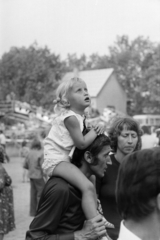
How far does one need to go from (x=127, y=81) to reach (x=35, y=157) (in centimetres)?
5677

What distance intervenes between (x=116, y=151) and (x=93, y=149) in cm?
112

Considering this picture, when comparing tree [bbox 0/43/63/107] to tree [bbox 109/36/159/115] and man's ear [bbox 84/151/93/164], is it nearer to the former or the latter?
tree [bbox 109/36/159/115]

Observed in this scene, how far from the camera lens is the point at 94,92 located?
169ft

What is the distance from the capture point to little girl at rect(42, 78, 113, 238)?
229cm

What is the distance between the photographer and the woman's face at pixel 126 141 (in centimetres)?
343

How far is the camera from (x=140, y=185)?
148 centimetres

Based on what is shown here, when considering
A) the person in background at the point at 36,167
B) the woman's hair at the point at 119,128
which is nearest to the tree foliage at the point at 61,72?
the person in background at the point at 36,167

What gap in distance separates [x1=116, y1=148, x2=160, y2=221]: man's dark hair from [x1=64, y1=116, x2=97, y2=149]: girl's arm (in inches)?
35.1

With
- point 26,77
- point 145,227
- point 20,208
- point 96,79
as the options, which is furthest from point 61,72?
point 145,227

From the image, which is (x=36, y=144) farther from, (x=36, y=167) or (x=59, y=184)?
(x=59, y=184)

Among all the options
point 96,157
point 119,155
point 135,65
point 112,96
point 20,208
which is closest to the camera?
point 96,157

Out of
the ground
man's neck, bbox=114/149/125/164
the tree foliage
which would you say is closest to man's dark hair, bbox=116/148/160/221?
man's neck, bbox=114/149/125/164

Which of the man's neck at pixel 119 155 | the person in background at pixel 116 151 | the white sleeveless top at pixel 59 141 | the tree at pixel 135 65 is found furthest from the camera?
the tree at pixel 135 65

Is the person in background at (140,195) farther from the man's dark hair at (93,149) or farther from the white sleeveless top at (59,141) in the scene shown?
the white sleeveless top at (59,141)
